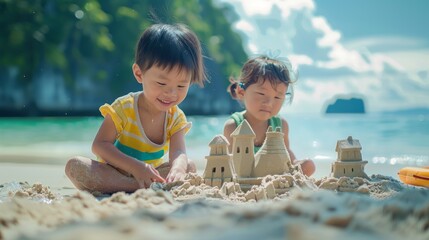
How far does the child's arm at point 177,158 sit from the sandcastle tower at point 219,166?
0.22m

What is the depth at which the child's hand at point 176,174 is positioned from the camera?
2.28m

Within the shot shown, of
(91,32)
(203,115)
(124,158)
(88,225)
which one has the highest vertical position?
(91,32)

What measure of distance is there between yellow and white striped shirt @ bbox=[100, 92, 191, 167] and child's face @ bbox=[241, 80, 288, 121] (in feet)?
1.25

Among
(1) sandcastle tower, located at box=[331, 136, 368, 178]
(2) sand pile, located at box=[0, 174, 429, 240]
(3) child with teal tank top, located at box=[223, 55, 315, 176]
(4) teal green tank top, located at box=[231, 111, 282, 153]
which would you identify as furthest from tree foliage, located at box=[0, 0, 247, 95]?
(2) sand pile, located at box=[0, 174, 429, 240]

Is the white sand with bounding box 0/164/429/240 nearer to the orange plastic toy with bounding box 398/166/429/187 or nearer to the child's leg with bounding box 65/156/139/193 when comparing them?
the child's leg with bounding box 65/156/139/193

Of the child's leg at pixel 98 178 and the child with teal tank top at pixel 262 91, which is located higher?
the child with teal tank top at pixel 262 91

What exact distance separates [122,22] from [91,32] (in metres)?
1.14

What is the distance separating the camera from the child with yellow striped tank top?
242 centimetres

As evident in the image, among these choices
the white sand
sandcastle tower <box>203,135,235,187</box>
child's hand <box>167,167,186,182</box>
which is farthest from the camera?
child's hand <box>167,167,186,182</box>

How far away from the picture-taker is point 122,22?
18422 millimetres

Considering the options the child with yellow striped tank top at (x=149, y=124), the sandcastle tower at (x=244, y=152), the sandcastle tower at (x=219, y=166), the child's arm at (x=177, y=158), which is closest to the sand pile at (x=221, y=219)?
the sandcastle tower at (x=219, y=166)

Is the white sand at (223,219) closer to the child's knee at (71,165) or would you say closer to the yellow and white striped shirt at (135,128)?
the child's knee at (71,165)

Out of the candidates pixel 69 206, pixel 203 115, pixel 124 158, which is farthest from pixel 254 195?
pixel 203 115

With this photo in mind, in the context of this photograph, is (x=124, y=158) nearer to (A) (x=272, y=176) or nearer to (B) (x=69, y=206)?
(A) (x=272, y=176)
